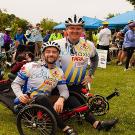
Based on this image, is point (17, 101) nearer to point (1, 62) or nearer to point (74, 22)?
point (74, 22)

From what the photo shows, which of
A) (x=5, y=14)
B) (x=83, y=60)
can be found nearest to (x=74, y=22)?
(x=83, y=60)

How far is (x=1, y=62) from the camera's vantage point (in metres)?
13.5

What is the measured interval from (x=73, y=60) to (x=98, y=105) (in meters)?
1.28

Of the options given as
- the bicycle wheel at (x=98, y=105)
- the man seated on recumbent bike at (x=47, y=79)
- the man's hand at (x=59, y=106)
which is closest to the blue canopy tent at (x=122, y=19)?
the bicycle wheel at (x=98, y=105)

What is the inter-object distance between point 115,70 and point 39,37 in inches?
226

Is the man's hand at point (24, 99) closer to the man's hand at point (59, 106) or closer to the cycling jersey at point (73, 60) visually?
the man's hand at point (59, 106)

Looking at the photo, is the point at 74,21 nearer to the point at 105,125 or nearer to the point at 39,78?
the point at 39,78

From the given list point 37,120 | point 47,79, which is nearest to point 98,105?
point 47,79

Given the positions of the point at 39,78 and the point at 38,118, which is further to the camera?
the point at 39,78

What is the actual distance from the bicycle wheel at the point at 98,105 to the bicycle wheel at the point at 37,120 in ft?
5.23

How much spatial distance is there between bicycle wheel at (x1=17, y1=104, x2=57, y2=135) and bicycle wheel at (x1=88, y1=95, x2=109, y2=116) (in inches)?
62.8

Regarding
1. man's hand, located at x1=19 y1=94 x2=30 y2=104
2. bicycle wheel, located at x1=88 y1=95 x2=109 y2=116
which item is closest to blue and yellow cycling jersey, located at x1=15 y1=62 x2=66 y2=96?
man's hand, located at x1=19 y1=94 x2=30 y2=104

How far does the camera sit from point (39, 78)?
590 centimetres

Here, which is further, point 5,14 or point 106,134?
point 5,14
